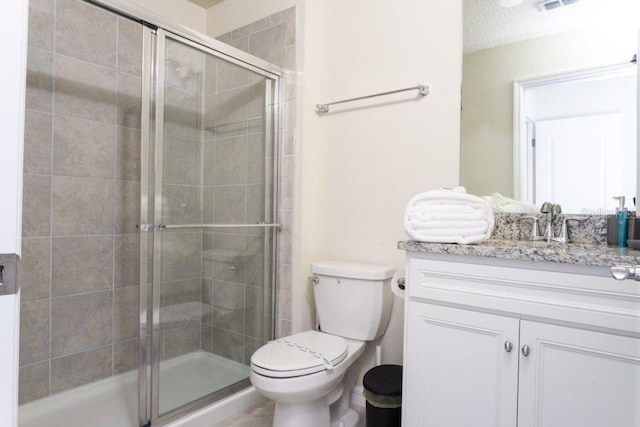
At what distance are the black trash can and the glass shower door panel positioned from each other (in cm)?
76

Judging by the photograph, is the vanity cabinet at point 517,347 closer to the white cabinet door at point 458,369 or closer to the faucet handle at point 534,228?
the white cabinet door at point 458,369

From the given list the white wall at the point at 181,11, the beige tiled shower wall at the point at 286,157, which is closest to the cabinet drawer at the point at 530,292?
the beige tiled shower wall at the point at 286,157

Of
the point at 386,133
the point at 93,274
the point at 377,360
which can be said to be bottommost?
the point at 377,360

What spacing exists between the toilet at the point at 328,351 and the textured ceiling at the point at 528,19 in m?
1.15

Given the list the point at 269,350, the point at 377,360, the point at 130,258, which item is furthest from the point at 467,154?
the point at 130,258

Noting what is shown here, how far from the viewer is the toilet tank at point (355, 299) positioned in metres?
1.84

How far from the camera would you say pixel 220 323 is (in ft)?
6.78

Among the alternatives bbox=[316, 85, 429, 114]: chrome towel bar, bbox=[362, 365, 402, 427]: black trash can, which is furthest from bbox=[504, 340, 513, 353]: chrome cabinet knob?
bbox=[316, 85, 429, 114]: chrome towel bar

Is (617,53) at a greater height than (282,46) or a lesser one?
lesser

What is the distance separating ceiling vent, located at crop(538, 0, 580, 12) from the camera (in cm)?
157

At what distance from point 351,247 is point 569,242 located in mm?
1004

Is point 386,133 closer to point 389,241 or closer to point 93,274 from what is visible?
point 389,241

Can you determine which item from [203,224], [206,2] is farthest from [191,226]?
[206,2]

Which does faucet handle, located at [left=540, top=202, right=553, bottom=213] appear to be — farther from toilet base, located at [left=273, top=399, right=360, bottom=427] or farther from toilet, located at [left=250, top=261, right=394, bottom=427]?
toilet base, located at [left=273, top=399, right=360, bottom=427]
